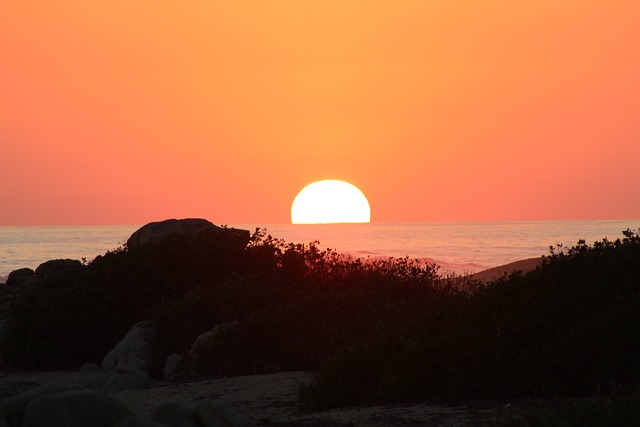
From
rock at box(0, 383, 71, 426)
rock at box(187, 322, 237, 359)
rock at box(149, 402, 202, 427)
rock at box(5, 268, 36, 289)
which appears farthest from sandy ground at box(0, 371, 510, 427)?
rock at box(5, 268, 36, 289)

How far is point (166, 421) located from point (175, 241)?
13.1 m

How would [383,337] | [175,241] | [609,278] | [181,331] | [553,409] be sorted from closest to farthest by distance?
[553,409] < [609,278] < [383,337] < [181,331] < [175,241]

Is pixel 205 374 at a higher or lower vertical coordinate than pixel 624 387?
lower

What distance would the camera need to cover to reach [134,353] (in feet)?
61.0

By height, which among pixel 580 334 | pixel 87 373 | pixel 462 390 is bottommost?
pixel 87 373

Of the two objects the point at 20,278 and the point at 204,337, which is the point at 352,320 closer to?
the point at 204,337

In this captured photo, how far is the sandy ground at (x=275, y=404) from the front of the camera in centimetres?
1091

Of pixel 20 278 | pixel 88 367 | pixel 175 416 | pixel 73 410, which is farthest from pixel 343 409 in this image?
pixel 20 278

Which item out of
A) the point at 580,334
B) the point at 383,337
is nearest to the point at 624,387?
the point at 580,334

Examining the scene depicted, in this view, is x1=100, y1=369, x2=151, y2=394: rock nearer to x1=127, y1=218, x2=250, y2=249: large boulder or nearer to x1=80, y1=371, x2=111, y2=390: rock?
x1=80, y1=371, x2=111, y2=390: rock

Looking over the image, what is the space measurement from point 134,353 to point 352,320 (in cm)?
504

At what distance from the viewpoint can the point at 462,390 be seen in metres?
11.9

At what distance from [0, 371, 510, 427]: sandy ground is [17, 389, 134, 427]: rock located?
2.37m

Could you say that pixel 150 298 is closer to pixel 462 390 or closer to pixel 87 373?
pixel 87 373
